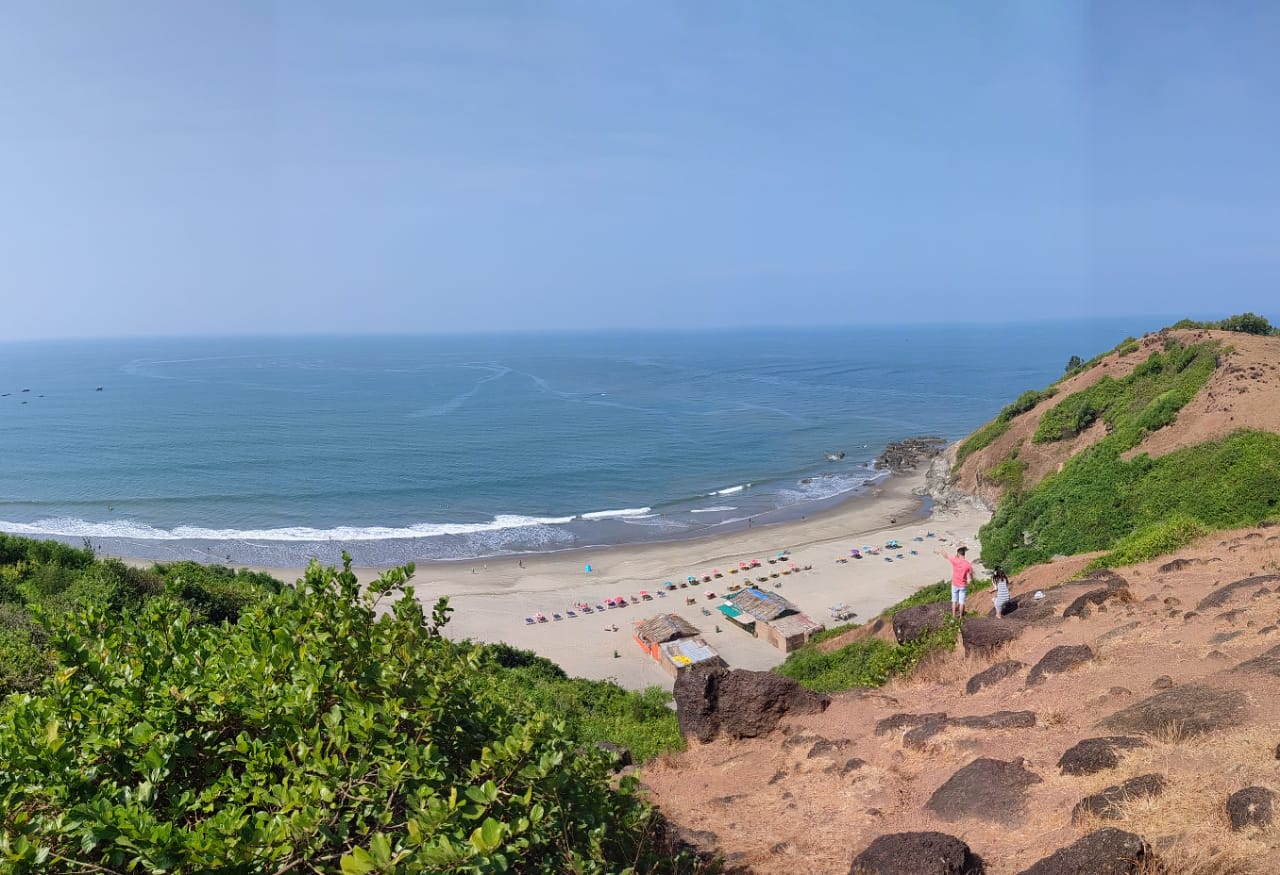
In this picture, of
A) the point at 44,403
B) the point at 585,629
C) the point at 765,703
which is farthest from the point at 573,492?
the point at 44,403

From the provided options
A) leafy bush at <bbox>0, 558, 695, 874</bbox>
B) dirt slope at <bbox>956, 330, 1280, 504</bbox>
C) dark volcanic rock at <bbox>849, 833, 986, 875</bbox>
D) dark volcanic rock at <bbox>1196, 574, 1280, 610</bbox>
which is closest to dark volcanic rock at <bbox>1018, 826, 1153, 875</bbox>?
dark volcanic rock at <bbox>849, 833, 986, 875</bbox>

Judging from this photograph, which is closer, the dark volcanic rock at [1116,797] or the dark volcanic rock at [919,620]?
the dark volcanic rock at [1116,797]

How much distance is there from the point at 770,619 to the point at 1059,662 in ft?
67.6

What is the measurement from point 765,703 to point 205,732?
960 cm

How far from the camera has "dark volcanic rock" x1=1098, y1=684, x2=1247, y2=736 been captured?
786cm

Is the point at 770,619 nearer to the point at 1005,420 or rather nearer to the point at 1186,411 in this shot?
the point at 1186,411

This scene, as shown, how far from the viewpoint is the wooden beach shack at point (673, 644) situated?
90.8 ft

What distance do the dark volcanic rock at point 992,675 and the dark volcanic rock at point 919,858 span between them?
17.8 ft

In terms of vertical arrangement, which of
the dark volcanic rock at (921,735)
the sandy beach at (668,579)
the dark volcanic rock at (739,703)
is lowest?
the sandy beach at (668,579)

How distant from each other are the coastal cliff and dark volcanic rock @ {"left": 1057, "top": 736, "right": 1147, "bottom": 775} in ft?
0.06

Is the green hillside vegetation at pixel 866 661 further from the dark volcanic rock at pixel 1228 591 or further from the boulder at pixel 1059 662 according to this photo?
the dark volcanic rock at pixel 1228 591

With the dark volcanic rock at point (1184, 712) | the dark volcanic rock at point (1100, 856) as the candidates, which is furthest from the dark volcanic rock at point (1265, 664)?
the dark volcanic rock at point (1100, 856)

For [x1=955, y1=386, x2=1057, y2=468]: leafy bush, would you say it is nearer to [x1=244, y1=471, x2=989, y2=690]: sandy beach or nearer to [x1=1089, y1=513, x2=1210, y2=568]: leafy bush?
[x1=244, y1=471, x2=989, y2=690]: sandy beach

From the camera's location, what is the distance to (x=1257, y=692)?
829 cm
